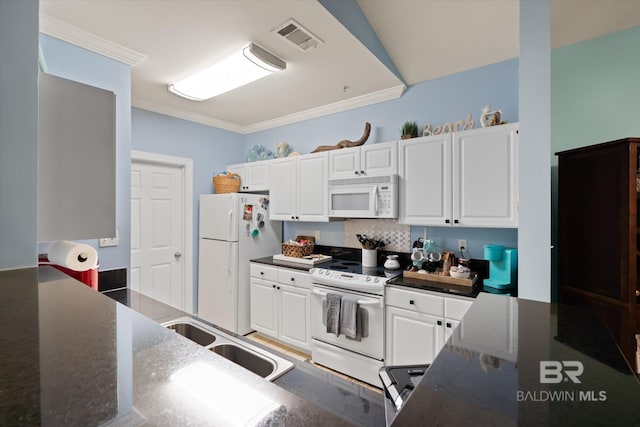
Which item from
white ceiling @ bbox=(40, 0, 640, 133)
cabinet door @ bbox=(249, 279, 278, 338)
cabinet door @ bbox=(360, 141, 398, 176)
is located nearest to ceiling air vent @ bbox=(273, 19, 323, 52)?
white ceiling @ bbox=(40, 0, 640, 133)

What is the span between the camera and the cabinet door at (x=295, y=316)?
9.43ft

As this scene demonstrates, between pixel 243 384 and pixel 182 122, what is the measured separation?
3.79 m

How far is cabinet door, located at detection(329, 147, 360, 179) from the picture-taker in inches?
114

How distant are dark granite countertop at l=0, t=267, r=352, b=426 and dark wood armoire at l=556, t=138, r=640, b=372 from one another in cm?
218

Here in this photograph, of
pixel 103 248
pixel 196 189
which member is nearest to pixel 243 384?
pixel 103 248

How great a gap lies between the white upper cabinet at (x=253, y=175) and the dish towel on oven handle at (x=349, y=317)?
1.77 m

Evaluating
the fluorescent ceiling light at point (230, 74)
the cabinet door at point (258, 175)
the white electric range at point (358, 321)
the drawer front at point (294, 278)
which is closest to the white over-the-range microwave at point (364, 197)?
the white electric range at point (358, 321)

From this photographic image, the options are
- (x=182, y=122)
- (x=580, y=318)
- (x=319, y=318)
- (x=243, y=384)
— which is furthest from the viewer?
(x=182, y=122)

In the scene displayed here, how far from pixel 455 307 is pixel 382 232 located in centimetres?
115

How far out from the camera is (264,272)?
3230mm

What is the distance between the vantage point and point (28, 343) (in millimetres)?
415

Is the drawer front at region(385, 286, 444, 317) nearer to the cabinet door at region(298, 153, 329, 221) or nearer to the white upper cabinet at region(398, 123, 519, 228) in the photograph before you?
the white upper cabinet at region(398, 123, 519, 228)

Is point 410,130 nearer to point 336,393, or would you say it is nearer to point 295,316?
point 295,316

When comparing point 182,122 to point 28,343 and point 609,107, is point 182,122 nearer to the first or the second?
point 28,343
